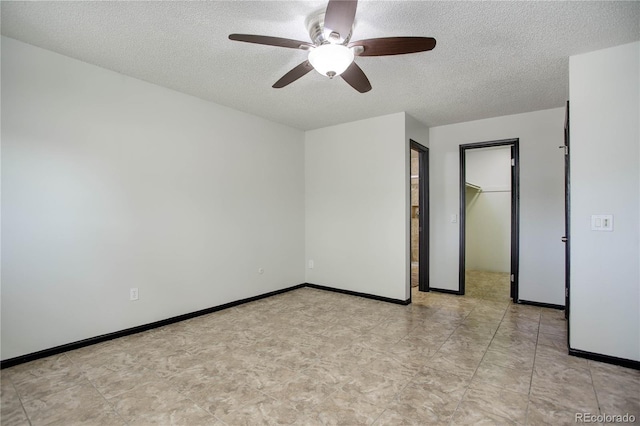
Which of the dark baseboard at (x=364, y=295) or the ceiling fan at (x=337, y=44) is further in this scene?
the dark baseboard at (x=364, y=295)

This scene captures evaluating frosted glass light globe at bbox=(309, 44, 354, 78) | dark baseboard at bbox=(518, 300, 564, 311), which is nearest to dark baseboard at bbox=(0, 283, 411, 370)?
dark baseboard at bbox=(518, 300, 564, 311)

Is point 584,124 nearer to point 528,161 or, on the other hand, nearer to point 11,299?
point 528,161

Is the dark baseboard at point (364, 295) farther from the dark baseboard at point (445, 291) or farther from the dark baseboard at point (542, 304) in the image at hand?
the dark baseboard at point (542, 304)

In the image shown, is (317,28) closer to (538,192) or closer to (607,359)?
(607,359)

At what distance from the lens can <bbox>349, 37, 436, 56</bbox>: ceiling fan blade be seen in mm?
1799

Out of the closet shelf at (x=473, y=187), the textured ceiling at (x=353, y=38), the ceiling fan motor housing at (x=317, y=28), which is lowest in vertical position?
the closet shelf at (x=473, y=187)

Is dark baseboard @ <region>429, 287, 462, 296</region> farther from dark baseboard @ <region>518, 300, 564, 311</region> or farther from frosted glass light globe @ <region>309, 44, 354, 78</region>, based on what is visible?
frosted glass light globe @ <region>309, 44, 354, 78</region>

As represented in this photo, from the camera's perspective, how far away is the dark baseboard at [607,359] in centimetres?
234

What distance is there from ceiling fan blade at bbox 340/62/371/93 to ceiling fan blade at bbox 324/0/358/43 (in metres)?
0.40

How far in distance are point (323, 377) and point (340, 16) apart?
2.31 m

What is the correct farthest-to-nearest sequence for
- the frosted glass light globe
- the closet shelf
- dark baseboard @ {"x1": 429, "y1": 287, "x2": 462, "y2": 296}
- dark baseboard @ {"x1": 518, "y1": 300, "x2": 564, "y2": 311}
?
the closet shelf
dark baseboard @ {"x1": 429, "y1": 287, "x2": 462, "y2": 296}
dark baseboard @ {"x1": 518, "y1": 300, "x2": 564, "y2": 311}
the frosted glass light globe

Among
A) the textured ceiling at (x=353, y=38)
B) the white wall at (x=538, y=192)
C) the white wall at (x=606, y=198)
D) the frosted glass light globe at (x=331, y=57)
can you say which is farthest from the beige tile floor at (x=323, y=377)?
the textured ceiling at (x=353, y=38)

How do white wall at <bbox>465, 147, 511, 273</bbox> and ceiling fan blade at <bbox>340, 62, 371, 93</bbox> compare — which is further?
white wall at <bbox>465, 147, 511, 273</bbox>

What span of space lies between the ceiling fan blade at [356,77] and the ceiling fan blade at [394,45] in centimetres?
20
